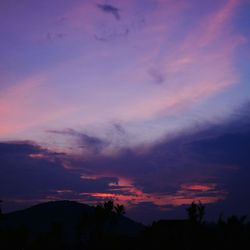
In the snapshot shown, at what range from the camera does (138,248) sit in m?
52.1

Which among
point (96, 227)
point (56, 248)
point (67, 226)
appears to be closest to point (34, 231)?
point (67, 226)

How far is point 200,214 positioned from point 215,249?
15.6 m

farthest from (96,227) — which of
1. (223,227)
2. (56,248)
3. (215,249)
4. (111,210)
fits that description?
(215,249)

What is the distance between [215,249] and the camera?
4641 cm

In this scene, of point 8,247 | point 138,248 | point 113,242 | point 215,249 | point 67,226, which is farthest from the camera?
point 67,226

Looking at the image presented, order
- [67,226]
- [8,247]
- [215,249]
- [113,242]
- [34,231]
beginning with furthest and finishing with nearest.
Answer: [67,226], [34,231], [113,242], [8,247], [215,249]

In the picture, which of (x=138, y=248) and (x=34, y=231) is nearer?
(x=138, y=248)

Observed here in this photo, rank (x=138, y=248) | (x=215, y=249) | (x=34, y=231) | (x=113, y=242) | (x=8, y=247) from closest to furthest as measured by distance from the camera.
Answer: (x=215, y=249), (x=138, y=248), (x=8, y=247), (x=113, y=242), (x=34, y=231)

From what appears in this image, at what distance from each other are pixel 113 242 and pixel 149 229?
554 centimetres

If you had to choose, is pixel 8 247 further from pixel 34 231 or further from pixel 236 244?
pixel 34 231

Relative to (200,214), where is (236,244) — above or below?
below

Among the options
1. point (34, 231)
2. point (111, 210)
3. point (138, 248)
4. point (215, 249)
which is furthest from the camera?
point (34, 231)

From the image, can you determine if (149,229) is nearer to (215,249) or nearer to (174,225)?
(174,225)

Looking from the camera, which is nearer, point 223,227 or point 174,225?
point 223,227
